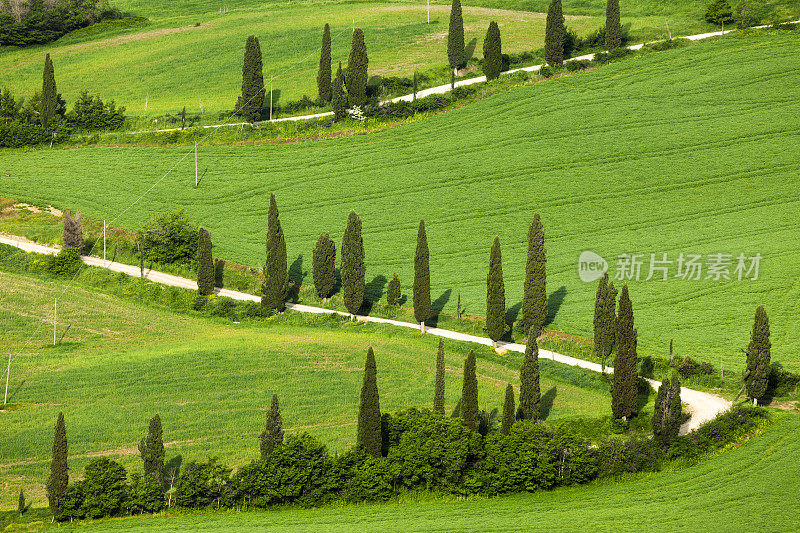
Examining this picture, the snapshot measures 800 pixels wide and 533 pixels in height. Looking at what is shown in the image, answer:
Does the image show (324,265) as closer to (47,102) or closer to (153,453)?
(153,453)

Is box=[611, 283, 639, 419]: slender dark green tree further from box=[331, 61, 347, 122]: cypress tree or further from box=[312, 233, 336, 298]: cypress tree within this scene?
box=[331, 61, 347, 122]: cypress tree

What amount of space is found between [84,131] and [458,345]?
6489 centimetres

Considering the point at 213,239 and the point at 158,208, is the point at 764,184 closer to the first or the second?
the point at 213,239

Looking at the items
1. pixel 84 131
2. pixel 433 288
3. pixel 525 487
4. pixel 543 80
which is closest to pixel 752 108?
pixel 543 80

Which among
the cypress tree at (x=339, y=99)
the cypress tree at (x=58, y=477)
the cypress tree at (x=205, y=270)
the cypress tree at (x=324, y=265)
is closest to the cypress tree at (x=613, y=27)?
the cypress tree at (x=339, y=99)

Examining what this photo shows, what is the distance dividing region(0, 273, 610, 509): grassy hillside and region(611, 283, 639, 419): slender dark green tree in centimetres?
224

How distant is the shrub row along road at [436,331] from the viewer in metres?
63.7

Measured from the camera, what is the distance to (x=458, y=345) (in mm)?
74250

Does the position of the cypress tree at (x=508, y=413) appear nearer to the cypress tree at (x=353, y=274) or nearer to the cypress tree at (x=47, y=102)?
the cypress tree at (x=353, y=274)

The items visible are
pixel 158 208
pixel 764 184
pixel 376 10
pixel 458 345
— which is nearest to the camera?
pixel 458 345

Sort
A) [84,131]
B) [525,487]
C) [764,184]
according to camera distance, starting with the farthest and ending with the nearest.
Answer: [84,131], [764,184], [525,487]

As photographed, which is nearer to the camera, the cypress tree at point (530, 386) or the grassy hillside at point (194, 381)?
the grassy hillside at point (194, 381)

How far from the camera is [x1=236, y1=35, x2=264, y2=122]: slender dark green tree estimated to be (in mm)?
111188

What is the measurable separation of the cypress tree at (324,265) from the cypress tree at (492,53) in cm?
3835
